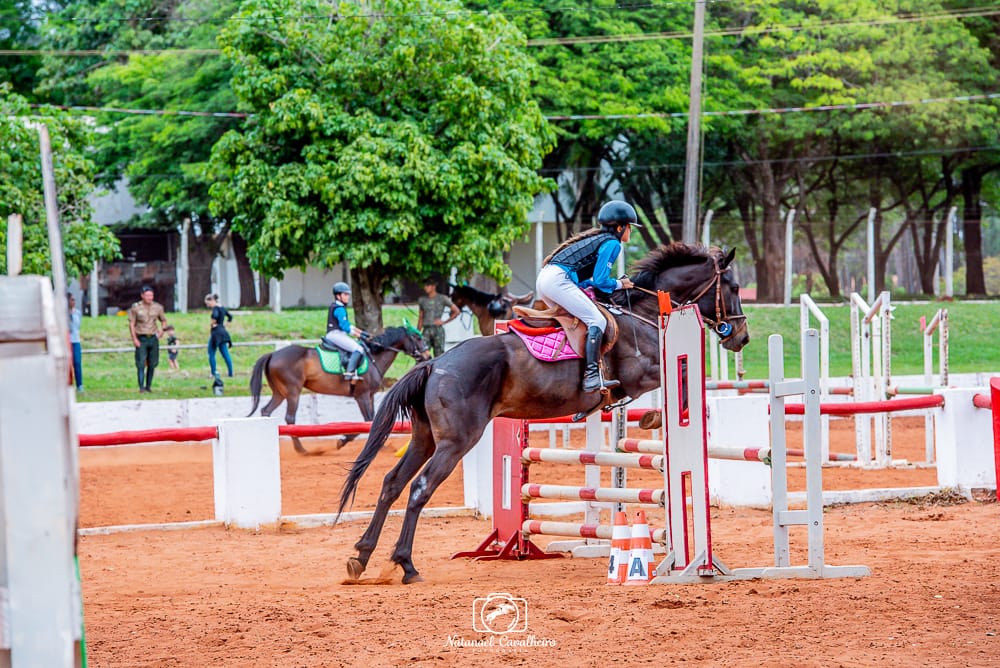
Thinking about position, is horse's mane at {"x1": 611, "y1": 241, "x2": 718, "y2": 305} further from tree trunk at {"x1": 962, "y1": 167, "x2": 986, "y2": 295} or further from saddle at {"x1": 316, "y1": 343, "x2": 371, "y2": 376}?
tree trunk at {"x1": 962, "y1": 167, "x2": 986, "y2": 295}

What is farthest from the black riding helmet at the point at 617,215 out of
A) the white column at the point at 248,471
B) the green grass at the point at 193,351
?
the green grass at the point at 193,351

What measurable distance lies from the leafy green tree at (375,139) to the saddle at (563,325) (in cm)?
1308

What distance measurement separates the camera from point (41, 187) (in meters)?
22.3

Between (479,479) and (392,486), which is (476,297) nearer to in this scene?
(479,479)

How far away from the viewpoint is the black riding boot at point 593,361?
877 centimetres

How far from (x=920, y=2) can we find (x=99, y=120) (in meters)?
23.3

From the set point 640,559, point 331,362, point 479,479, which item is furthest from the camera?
point 331,362

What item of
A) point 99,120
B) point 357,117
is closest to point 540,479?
point 357,117

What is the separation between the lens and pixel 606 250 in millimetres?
9039

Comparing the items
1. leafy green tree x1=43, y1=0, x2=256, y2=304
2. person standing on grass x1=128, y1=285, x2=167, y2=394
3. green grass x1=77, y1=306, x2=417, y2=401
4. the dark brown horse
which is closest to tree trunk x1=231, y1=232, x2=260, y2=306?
leafy green tree x1=43, y1=0, x2=256, y2=304

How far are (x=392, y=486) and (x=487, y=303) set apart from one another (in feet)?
30.7

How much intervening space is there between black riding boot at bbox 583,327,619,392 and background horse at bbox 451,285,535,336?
26.8ft

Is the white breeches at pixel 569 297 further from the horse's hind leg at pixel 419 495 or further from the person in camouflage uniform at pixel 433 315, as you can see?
the person in camouflage uniform at pixel 433 315

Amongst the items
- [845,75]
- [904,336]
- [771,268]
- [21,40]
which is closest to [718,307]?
[904,336]
